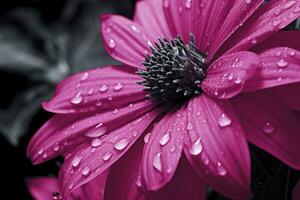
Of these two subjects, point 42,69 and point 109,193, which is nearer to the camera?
point 109,193

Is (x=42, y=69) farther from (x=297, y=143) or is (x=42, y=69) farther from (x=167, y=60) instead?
(x=297, y=143)

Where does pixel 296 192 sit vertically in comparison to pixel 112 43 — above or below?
below

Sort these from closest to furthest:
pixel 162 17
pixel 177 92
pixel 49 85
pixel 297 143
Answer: pixel 297 143 < pixel 177 92 < pixel 162 17 < pixel 49 85

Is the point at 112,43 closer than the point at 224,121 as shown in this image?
No

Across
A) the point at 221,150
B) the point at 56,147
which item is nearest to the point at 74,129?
the point at 56,147

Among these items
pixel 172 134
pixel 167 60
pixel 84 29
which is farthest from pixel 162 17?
pixel 84 29

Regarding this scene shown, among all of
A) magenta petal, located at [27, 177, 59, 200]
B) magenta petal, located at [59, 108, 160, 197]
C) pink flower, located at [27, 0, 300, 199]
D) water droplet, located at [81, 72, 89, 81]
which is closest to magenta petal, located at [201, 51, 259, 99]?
pink flower, located at [27, 0, 300, 199]

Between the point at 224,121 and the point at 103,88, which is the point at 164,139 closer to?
the point at 224,121

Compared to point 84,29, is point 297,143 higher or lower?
lower
